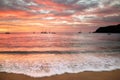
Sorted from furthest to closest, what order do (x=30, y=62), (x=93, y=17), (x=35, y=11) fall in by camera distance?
(x=93, y=17) < (x=35, y=11) < (x=30, y=62)

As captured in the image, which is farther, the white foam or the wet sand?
the white foam

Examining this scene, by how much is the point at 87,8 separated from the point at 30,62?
2.00m

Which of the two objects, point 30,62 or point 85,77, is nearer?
point 85,77

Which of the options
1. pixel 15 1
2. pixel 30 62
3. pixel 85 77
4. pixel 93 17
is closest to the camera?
pixel 85 77

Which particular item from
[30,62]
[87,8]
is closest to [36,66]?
[30,62]

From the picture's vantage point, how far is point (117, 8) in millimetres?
5047

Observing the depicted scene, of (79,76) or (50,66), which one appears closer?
(79,76)

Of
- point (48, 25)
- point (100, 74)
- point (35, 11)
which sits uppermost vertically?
point (35, 11)

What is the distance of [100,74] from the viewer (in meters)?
3.25

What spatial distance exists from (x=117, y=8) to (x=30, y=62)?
2566mm

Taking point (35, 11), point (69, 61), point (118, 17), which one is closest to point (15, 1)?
point (35, 11)

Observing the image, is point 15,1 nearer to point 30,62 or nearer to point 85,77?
point 30,62

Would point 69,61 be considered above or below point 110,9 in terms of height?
below

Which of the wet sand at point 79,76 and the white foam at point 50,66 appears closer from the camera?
the wet sand at point 79,76
